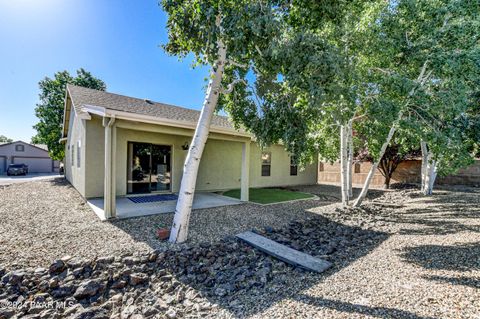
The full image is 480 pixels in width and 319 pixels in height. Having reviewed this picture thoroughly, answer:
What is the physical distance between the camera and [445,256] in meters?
4.25

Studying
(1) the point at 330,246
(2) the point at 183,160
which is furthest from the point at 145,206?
(1) the point at 330,246

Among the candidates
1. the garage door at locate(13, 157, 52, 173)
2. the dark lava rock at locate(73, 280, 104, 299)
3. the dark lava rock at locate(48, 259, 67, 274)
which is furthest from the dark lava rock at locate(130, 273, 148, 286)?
the garage door at locate(13, 157, 52, 173)

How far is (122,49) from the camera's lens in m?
11.0

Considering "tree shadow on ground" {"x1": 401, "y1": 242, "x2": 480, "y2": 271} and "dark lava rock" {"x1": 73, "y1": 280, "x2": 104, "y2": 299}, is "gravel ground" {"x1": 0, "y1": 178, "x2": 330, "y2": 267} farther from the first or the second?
"tree shadow on ground" {"x1": 401, "y1": 242, "x2": 480, "y2": 271}

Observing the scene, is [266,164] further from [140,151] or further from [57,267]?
[57,267]

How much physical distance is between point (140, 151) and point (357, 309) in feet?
29.8

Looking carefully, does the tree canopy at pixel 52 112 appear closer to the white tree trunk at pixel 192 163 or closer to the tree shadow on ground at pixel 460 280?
the white tree trunk at pixel 192 163

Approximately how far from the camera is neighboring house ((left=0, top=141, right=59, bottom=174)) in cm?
3005

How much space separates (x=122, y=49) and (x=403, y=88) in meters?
11.6

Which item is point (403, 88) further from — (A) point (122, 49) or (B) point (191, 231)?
(A) point (122, 49)

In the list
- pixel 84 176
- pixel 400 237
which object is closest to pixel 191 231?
pixel 400 237

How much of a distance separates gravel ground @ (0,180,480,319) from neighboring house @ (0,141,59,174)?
30140 millimetres

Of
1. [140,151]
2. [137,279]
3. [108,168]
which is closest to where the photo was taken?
[137,279]

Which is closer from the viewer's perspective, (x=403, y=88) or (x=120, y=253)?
(x=120, y=253)
